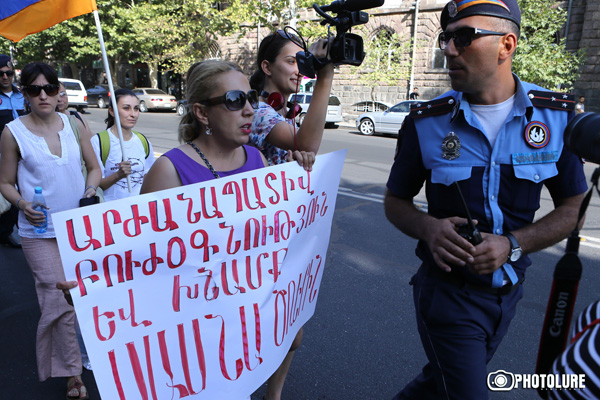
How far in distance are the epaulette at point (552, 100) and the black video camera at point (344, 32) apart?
2.19 ft

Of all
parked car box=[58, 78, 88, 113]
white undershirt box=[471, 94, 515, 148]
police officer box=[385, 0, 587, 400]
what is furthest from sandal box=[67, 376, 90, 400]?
parked car box=[58, 78, 88, 113]

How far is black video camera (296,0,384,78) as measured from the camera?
1745 millimetres

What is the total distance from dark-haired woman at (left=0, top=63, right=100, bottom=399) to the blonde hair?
116cm

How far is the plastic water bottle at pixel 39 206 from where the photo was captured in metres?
2.70

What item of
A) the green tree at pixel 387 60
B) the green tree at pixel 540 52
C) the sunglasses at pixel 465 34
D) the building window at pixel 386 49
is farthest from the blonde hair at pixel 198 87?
the building window at pixel 386 49

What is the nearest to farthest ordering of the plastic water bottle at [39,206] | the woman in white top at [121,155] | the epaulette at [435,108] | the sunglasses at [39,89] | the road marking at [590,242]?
the epaulette at [435,108] < the plastic water bottle at [39,206] < the sunglasses at [39,89] < the woman in white top at [121,155] < the road marking at [590,242]

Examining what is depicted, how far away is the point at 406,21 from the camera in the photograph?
78.4 ft

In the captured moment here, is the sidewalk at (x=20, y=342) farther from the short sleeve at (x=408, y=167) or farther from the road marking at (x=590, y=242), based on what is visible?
the road marking at (x=590, y=242)

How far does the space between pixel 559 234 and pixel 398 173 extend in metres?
0.65

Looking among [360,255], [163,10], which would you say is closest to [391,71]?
[163,10]

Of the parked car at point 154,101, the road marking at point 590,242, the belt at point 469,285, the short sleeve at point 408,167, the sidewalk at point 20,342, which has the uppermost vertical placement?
the short sleeve at point 408,167

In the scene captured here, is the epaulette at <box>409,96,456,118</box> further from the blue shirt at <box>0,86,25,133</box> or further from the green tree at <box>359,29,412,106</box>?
the green tree at <box>359,29,412,106</box>

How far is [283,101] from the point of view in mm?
2477

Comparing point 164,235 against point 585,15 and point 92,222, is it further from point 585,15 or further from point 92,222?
point 585,15
